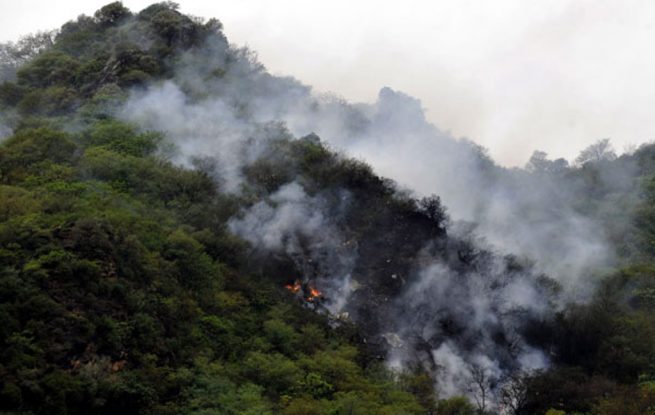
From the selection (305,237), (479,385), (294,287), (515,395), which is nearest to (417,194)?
(305,237)

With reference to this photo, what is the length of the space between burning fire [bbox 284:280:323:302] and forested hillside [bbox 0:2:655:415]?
0.13 m

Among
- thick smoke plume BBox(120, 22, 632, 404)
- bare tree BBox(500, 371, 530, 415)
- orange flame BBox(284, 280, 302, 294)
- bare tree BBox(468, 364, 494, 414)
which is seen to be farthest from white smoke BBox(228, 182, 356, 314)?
bare tree BBox(500, 371, 530, 415)

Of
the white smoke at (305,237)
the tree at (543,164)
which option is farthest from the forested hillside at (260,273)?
the tree at (543,164)

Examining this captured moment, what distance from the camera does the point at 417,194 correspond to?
5219 centimetres

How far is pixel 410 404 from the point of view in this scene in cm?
3338

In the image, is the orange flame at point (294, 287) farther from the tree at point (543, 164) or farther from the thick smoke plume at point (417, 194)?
the tree at point (543, 164)

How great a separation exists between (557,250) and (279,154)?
78.9 feet

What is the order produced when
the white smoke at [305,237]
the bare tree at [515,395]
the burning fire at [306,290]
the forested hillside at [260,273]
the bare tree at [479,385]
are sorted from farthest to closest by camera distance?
the white smoke at [305,237] → the burning fire at [306,290] → the bare tree at [479,385] → the bare tree at [515,395] → the forested hillside at [260,273]

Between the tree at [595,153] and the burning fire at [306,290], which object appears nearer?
the burning fire at [306,290]

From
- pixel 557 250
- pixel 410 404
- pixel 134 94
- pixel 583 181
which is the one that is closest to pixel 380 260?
pixel 410 404

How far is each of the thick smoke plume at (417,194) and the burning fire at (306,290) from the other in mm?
924

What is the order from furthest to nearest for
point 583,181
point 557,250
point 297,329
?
point 583,181 < point 557,250 < point 297,329

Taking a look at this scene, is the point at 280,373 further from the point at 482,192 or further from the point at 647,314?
the point at 482,192

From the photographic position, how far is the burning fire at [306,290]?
143 feet
